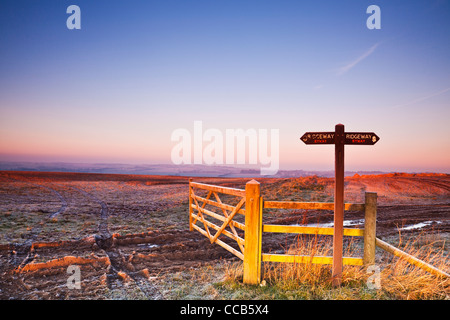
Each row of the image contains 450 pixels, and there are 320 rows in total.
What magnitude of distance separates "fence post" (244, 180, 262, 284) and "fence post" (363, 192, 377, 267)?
80.6 inches

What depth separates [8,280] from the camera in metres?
5.54

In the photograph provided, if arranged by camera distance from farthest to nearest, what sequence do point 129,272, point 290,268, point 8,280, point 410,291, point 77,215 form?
point 77,215, point 129,272, point 8,280, point 290,268, point 410,291

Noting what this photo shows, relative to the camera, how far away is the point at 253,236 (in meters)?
5.15

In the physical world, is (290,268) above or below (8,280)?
above

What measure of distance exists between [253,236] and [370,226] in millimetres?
2243

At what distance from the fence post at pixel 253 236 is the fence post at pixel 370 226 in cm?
205

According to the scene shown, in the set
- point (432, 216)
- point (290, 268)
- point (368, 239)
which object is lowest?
point (432, 216)

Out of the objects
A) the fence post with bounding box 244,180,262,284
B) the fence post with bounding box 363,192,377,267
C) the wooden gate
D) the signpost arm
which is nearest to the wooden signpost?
the signpost arm

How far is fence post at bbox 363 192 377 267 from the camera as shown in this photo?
496 centimetres

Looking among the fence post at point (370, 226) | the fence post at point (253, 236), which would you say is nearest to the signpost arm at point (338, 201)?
the fence post at point (370, 226)

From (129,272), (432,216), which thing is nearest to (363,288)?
(129,272)

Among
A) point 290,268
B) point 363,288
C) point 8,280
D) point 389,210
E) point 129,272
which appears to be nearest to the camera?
point 363,288
